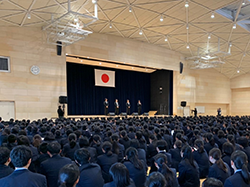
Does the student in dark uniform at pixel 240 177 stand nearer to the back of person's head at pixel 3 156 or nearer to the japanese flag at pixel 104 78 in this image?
the back of person's head at pixel 3 156

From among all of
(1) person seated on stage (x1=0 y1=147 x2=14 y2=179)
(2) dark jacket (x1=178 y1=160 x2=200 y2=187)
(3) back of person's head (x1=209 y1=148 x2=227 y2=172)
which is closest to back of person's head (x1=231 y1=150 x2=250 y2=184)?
(3) back of person's head (x1=209 y1=148 x2=227 y2=172)

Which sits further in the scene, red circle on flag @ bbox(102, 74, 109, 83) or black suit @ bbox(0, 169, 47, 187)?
red circle on flag @ bbox(102, 74, 109, 83)

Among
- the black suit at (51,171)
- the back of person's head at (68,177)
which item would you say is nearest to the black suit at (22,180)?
the back of person's head at (68,177)

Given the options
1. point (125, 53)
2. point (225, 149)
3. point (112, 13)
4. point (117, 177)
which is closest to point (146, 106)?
point (125, 53)

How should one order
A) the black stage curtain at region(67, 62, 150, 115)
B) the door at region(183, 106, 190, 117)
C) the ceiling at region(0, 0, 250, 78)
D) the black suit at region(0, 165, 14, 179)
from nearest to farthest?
the black suit at region(0, 165, 14, 179) → the ceiling at region(0, 0, 250, 78) → the black stage curtain at region(67, 62, 150, 115) → the door at region(183, 106, 190, 117)

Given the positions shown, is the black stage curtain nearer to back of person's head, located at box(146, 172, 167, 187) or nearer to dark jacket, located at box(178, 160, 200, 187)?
dark jacket, located at box(178, 160, 200, 187)

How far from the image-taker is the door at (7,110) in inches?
506

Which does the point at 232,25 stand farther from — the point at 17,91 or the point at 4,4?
the point at 17,91

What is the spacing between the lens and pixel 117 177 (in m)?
2.18

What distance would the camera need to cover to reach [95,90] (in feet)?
70.1

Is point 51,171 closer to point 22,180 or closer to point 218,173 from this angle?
point 22,180

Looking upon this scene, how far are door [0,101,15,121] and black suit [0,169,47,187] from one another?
12.3 meters

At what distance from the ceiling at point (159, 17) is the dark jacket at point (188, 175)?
369 inches

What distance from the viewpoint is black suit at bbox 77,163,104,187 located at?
110 inches
